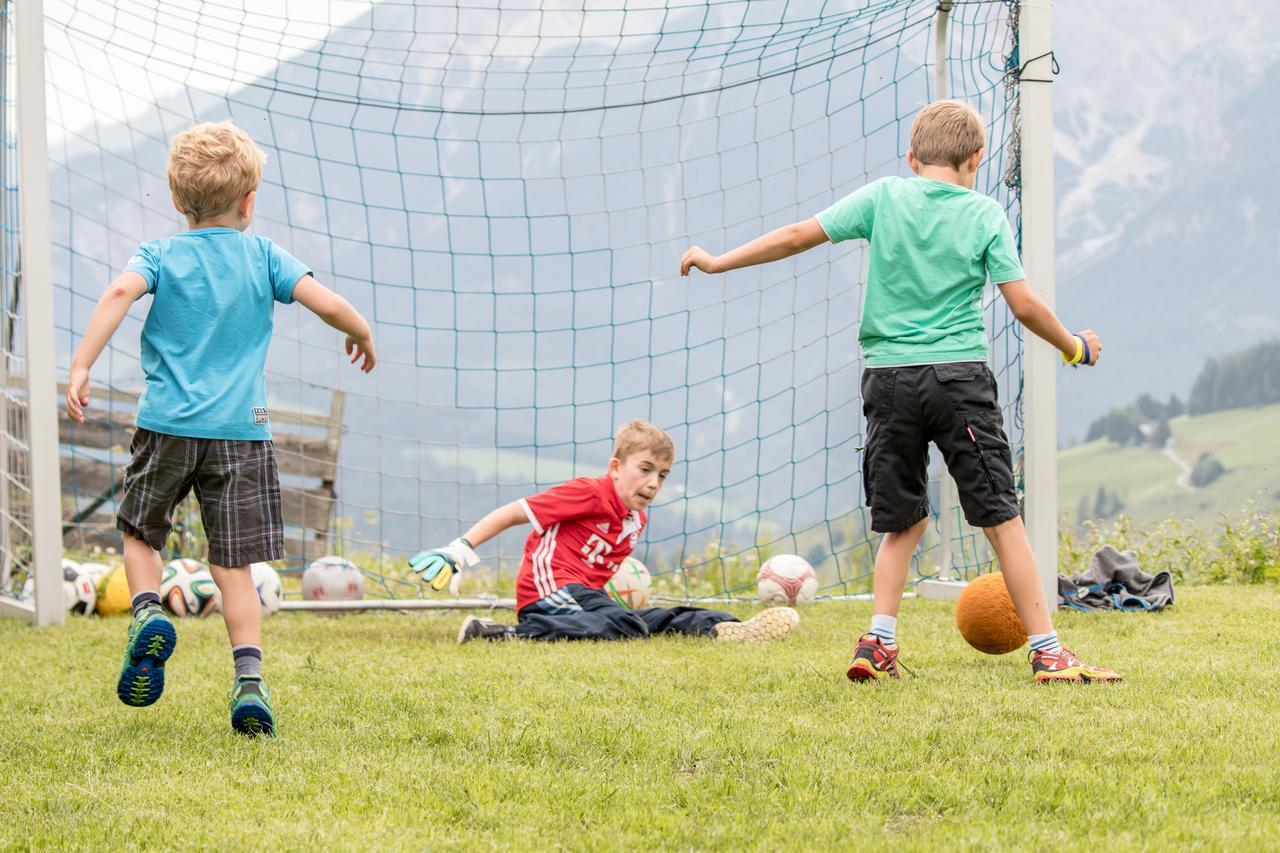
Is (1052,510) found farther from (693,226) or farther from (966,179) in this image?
(693,226)

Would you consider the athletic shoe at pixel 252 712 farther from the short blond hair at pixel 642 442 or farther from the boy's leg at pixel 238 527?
the short blond hair at pixel 642 442

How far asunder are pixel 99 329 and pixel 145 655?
717 millimetres

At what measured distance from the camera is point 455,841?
1.98 meters

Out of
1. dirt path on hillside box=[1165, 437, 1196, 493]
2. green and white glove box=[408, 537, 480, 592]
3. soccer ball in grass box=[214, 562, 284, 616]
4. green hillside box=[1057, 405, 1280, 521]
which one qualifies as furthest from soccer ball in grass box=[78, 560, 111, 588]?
dirt path on hillside box=[1165, 437, 1196, 493]

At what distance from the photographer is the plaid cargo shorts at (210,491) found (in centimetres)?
296

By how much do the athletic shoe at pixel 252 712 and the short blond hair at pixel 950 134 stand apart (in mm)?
2240

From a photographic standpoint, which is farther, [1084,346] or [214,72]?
[214,72]

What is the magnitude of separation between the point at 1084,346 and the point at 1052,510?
1.45m

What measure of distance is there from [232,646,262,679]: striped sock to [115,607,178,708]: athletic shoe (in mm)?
162

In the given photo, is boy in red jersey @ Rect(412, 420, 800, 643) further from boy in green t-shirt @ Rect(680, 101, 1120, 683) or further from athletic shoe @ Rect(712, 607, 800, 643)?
boy in green t-shirt @ Rect(680, 101, 1120, 683)

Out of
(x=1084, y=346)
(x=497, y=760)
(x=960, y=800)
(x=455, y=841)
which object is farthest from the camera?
(x=1084, y=346)

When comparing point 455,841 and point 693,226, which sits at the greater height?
point 693,226

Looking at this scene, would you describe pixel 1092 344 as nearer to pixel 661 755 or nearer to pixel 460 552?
pixel 661 755

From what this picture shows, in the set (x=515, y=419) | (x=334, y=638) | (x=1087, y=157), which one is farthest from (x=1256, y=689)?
(x=1087, y=157)
